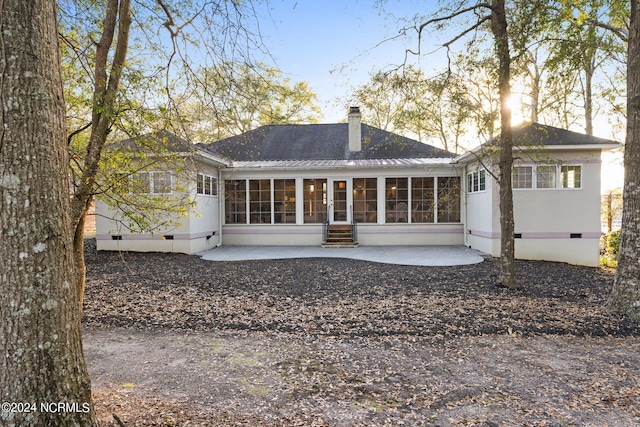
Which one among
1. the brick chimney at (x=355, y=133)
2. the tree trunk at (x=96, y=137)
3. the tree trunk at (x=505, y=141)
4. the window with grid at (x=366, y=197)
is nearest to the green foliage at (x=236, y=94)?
the tree trunk at (x=96, y=137)

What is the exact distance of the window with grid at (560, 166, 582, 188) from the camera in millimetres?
9688

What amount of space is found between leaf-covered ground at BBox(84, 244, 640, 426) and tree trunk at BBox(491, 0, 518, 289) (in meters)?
0.52

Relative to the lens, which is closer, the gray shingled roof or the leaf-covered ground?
the leaf-covered ground

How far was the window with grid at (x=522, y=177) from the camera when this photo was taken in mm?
9906

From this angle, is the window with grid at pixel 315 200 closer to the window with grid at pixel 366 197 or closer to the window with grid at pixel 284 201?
the window with grid at pixel 284 201

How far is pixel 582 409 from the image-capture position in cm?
268

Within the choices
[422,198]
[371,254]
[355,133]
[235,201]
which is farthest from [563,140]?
[235,201]

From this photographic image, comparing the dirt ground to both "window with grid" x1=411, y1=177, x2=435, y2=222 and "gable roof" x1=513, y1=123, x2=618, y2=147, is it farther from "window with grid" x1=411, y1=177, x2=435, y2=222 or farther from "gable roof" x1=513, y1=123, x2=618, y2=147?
"window with grid" x1=411, y1=177, x2=435, y2=222

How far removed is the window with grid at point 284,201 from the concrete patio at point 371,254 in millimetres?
1154

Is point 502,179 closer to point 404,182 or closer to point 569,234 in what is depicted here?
point 569,234

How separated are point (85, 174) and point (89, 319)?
2.43 metres

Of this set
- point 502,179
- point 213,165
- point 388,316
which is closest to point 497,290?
point 502,179

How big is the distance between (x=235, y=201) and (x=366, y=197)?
4.63 meters

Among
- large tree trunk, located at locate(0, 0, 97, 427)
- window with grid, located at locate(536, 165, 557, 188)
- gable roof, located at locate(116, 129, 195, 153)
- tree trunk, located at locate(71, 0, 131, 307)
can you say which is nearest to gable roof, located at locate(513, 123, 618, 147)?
window with grid, located at locate(536, 165, 557, 188)
